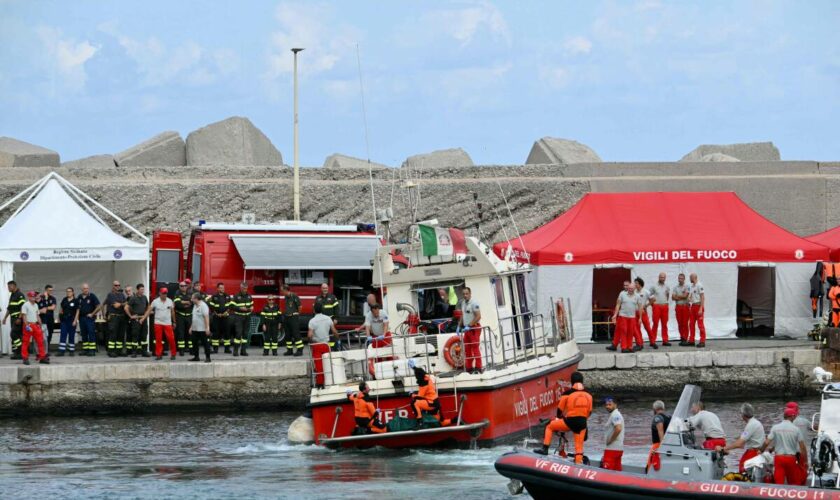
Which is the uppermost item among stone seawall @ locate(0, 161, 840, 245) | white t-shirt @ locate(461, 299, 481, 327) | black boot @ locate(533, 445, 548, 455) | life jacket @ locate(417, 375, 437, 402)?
stone seawall @ locate(0, 161, 840, 245)

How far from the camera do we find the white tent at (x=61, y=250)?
963 inches

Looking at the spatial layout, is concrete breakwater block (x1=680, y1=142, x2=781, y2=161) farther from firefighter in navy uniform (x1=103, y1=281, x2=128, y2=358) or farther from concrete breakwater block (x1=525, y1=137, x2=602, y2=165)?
firefighter in navy uniform (x1=103, y1=281, x2=128, y2=358)

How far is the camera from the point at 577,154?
3747cm

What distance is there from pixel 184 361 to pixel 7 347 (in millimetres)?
3551

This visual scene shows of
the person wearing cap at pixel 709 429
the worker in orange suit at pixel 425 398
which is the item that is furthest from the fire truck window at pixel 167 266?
the person wearing cap at pixel 709 429

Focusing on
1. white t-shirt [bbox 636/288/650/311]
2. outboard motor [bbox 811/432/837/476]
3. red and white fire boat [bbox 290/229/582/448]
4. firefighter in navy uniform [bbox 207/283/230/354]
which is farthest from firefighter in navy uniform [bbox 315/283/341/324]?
outboard motor [bbox 811/432/837/476]

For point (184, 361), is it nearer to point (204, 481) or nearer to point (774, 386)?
point (204, 481)

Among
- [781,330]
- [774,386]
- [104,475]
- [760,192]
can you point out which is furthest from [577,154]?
[104,475]

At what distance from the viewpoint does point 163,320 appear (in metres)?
23.3

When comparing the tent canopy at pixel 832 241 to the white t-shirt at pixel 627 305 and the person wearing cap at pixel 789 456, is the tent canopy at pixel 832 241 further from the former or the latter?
the person wearing cap at pixel 789 456

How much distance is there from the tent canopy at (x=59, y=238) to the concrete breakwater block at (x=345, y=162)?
12100mm

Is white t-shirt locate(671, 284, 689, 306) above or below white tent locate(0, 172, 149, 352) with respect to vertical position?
below

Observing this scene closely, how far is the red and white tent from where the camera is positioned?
2525cm

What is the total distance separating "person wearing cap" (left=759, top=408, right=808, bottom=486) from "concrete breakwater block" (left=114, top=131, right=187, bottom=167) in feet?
83.9
